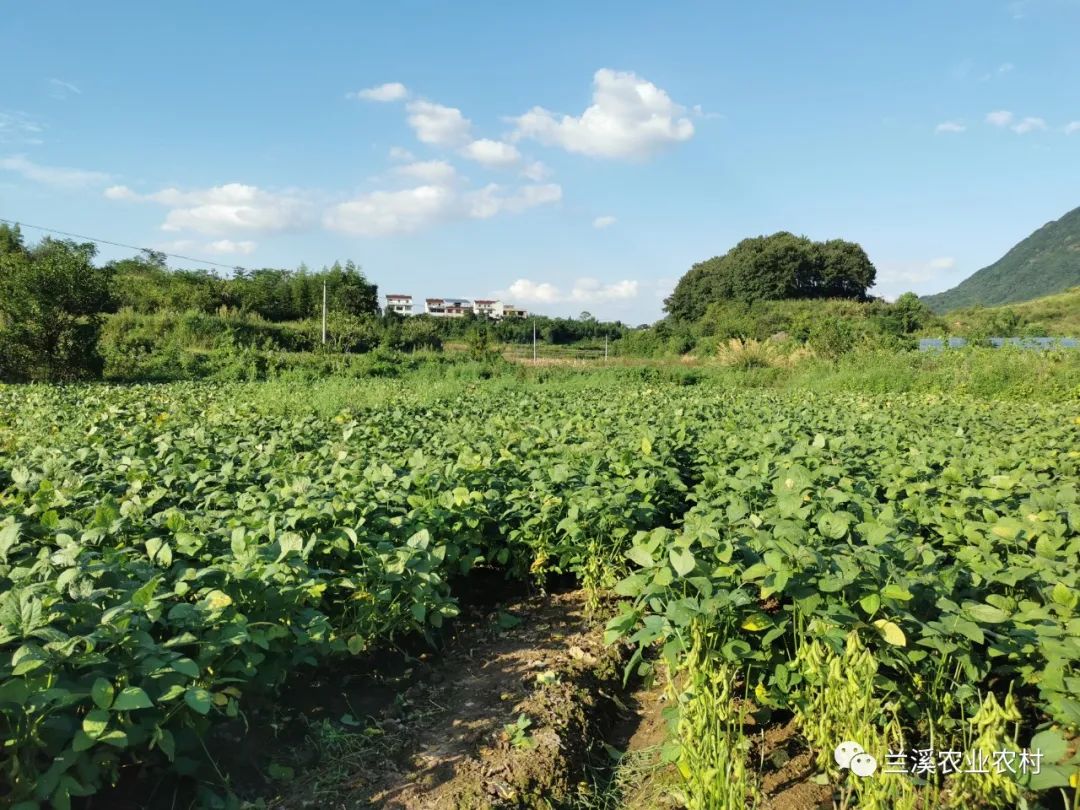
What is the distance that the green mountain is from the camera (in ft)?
260

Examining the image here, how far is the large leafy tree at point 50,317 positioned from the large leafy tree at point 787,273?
41.3 m

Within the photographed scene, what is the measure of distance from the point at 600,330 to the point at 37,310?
40285 millimetres

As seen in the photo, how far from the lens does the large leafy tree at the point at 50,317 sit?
15633mm

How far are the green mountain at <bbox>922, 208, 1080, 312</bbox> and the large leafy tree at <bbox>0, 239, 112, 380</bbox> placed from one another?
7853 cm

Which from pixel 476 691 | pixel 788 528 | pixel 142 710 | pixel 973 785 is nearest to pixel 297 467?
pixel 476 691

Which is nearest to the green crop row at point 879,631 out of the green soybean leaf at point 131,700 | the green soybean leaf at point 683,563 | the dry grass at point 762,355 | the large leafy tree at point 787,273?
the green soybean leaf at point 683,563

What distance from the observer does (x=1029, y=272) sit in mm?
89000

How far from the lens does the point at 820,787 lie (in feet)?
7.02

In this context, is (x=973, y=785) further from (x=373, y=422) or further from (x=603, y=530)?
(x=373, y=422)

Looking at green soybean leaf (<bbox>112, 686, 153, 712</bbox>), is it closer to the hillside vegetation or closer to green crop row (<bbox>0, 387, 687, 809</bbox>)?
green crop row (<bbox>0, 387, 687, 809</bbox>)

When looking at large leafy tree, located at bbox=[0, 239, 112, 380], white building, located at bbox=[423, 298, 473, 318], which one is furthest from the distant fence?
white building, located at bbox=[423, 298, 473, 318]

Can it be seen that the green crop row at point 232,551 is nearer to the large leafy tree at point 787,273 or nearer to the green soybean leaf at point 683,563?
the green soybean leaf at point 683,563

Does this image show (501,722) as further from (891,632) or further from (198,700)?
(891,632)

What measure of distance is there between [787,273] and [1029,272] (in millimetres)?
63500
